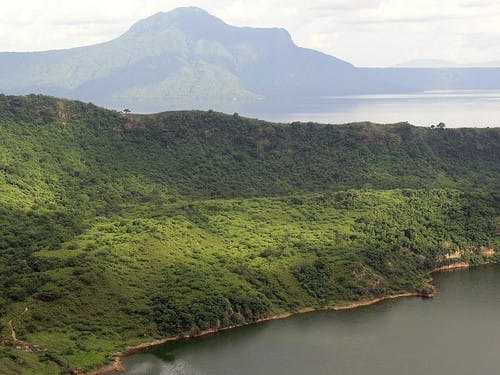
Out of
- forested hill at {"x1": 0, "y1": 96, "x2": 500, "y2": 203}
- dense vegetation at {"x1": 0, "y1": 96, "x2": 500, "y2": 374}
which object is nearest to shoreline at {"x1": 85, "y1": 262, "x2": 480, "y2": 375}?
dense vegetation at {"x1": 0, "y1": 96, "x2": 500, "y2": 374}

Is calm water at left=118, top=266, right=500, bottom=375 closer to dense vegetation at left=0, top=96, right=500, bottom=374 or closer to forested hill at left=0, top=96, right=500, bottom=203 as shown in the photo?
dense vegetation at left=0, top=96, right=500, bottom=374

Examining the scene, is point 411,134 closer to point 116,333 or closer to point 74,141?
point 74,141

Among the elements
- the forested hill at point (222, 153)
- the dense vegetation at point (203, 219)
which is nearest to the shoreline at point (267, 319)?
the dense vegetation at point (203, 219)

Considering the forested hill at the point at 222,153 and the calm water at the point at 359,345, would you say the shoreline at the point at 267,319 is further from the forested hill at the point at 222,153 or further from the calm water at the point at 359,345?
the forested hill at the point at 222,153

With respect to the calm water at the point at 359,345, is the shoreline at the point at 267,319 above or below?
above

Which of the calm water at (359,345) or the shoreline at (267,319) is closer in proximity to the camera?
the shoreline at (267,319)

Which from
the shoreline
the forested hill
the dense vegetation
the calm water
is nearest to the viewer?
the shoreline
